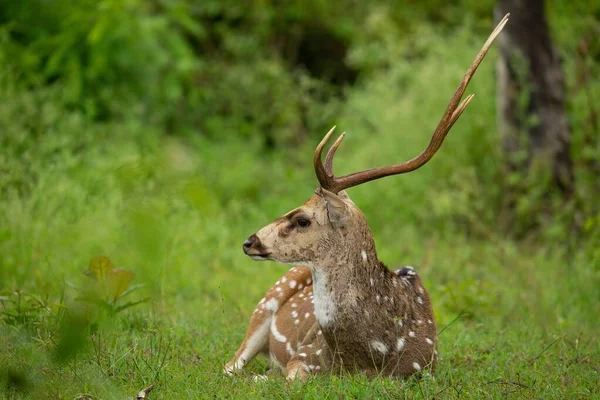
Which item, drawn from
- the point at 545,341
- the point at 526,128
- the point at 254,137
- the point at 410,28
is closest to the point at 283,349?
the point at 545,341

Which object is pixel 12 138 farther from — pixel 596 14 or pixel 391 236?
pixel 596 14

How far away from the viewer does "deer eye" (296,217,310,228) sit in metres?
4.54

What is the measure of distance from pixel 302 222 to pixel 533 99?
5.59 metres

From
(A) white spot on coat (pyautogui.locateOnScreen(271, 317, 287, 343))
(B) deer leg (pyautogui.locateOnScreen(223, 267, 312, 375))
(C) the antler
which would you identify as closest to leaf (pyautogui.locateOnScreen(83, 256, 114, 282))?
(B) deer leg (pyautogui.locateOnScreen(223, 267, 312, 375))

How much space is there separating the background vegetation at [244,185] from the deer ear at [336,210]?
0.78 m

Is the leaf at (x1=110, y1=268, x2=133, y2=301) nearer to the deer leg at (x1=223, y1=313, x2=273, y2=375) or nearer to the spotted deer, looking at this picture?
the deer leg at (x1=223, y1=313, x2=273, y2=375)

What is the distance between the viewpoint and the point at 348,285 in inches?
174

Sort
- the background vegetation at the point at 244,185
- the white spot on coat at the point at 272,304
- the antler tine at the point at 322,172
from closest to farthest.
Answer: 1. the antler tine at the point at 322,172
2. the background vegetation at the point at 244,185
3. the white spot on coat at the point at 272,304

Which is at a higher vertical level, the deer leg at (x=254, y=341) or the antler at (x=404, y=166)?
the antler at (x=404, y=166)

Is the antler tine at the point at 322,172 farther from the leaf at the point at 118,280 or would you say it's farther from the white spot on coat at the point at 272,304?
A: the leaf at the point at 118,280

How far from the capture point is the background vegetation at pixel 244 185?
4.74 metres

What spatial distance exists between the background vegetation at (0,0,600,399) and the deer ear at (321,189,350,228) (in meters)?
0.78

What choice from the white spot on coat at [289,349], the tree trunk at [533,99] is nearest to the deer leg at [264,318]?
the white spot on coat at [289,349]

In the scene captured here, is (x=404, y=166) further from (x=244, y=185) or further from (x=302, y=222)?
(x=244, y=185)
